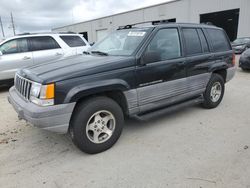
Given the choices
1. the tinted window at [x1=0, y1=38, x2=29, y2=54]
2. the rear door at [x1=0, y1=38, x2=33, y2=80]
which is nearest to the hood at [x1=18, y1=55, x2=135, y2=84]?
the rear door at [x1=0, y1=38, x2=33, y2=80]

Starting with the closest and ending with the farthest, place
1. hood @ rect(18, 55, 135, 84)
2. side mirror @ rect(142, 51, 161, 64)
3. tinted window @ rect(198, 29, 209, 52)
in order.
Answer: hood @ rect(18, 55, 135, 84), side mirror @ rect(142, 51, 161, 64), tinted window @ rect(198, 29, 209, 52)

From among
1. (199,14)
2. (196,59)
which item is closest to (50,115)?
(196,59)

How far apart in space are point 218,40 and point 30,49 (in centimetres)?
586

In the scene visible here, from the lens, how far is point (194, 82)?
4.34 m

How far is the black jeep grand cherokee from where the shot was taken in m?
2.80

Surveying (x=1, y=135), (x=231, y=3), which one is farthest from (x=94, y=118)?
(x=231, y=3)

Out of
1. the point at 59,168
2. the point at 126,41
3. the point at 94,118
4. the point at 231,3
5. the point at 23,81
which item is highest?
the point at 231,3

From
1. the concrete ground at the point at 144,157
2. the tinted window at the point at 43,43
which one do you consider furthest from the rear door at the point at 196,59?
the tinted window at the point at 43,43

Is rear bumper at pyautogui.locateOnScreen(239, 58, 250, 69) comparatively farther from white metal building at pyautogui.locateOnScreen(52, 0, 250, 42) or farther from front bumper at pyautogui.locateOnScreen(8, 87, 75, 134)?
front bumper at pyautogui.locateOnScreen(8, 87, 75, 134)

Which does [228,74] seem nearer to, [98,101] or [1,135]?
[98,101]

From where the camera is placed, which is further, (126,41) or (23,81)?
(126,41)

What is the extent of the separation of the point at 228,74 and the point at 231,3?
1999cm

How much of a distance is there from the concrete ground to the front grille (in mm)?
896

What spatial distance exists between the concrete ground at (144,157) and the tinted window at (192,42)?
1.36 m
